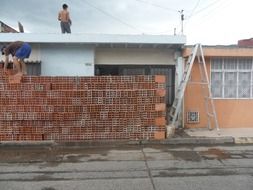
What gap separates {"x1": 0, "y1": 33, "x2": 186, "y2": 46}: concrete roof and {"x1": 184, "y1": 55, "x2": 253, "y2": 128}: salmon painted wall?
54.0 inches

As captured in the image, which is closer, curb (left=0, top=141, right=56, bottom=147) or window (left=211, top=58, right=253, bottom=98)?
curb (left=0, top=141, right=56, bottom=147)

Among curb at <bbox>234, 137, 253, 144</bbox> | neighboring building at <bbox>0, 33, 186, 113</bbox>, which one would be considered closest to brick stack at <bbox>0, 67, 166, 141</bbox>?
neighboring building at <bbox>0, 33, 186, 113</bbox>

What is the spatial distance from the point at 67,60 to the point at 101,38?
157cm

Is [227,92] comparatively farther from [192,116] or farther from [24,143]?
[24,143]

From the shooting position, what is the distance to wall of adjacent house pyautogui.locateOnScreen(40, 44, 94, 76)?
12.0 meters

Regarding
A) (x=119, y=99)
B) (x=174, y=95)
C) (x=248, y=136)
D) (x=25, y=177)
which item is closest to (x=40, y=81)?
(x=119, y=99)

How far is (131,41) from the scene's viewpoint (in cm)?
1127

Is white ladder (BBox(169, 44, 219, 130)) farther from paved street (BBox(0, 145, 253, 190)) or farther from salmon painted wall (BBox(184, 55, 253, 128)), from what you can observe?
paved street (BBox(0, 145, 253, 190))

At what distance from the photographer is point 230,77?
1212cm

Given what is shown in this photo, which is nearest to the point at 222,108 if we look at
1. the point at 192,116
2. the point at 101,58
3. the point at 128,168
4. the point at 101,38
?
the point at 192,116

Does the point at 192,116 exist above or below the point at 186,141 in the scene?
above

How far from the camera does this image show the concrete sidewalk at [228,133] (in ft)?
33.7

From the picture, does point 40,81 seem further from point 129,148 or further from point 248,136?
point 248,136

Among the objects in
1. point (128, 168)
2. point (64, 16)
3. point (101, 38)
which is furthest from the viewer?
point (64, 16)
